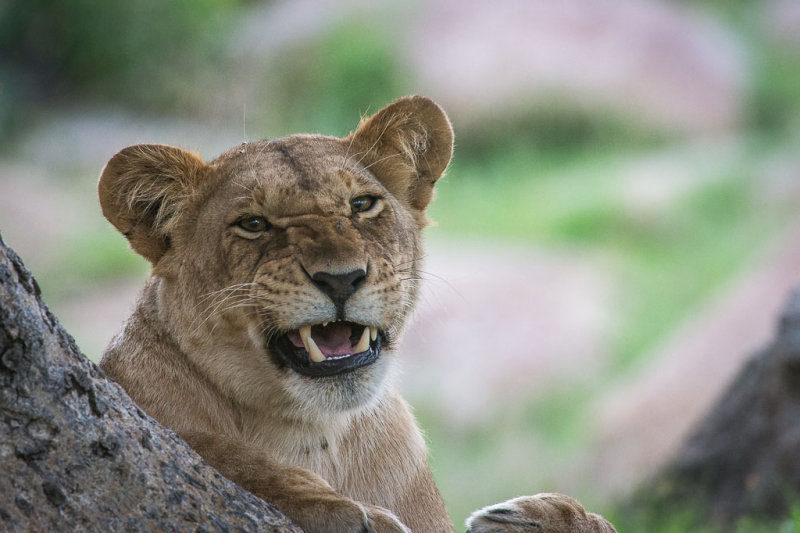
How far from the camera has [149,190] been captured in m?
3.88

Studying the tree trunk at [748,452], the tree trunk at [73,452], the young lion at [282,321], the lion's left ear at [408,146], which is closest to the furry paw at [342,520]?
the young lion at [282,321]

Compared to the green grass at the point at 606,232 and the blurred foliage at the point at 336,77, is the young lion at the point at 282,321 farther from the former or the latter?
the blurred foliage at the point at 336,77

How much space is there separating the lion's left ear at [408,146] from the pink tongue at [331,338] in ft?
2.51

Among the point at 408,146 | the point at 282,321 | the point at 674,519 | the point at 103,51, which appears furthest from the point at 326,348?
the point at 103,51

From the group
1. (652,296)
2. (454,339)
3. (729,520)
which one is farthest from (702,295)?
(729,520)

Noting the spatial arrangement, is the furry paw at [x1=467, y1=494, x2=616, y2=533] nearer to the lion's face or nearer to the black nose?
the lion's face

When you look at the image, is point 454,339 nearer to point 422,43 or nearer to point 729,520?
point 729,520

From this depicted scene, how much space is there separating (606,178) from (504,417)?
6.19m

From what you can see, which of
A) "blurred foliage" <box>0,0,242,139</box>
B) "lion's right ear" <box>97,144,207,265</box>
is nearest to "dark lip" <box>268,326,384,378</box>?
"lion's right ear" <box>97,144,207,265</box>

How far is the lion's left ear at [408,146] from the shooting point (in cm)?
416

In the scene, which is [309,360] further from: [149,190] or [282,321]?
[149,190]

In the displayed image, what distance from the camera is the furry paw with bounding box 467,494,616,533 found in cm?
330

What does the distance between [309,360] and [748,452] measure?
4.15 metres

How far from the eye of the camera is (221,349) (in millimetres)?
3678
